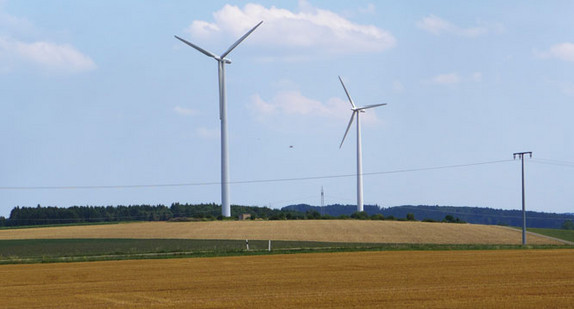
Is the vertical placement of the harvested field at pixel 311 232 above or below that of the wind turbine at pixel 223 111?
below

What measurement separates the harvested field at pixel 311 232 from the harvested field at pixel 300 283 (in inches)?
1264

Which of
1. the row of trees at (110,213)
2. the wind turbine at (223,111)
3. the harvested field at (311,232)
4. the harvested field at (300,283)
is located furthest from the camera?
the row of trees at (110,213)

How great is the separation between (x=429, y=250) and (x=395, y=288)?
30032mm

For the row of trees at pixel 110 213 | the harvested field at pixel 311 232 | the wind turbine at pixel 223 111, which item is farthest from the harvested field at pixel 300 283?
the row of trees at pixel 110 213

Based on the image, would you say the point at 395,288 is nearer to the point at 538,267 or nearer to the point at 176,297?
the point at 176,297

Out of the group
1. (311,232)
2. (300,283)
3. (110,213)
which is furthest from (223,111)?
(110,213)

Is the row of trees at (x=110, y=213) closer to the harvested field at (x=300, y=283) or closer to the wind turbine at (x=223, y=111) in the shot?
the wind turbine at (x=223, y=111)

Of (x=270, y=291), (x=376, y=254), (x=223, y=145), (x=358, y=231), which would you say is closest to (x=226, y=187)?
(x=223, y=145)

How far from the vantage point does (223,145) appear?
102 m

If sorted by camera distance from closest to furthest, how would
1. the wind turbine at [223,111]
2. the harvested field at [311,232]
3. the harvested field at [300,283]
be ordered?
the harvested field at [300,283]
the harvested field at [311,232]
the wind turbine at [223,111]

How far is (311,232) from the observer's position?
8644cm

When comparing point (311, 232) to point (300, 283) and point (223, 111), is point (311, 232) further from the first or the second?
point (300, 283)

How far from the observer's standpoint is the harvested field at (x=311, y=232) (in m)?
81.1

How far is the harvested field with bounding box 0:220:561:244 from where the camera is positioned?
81062mm
